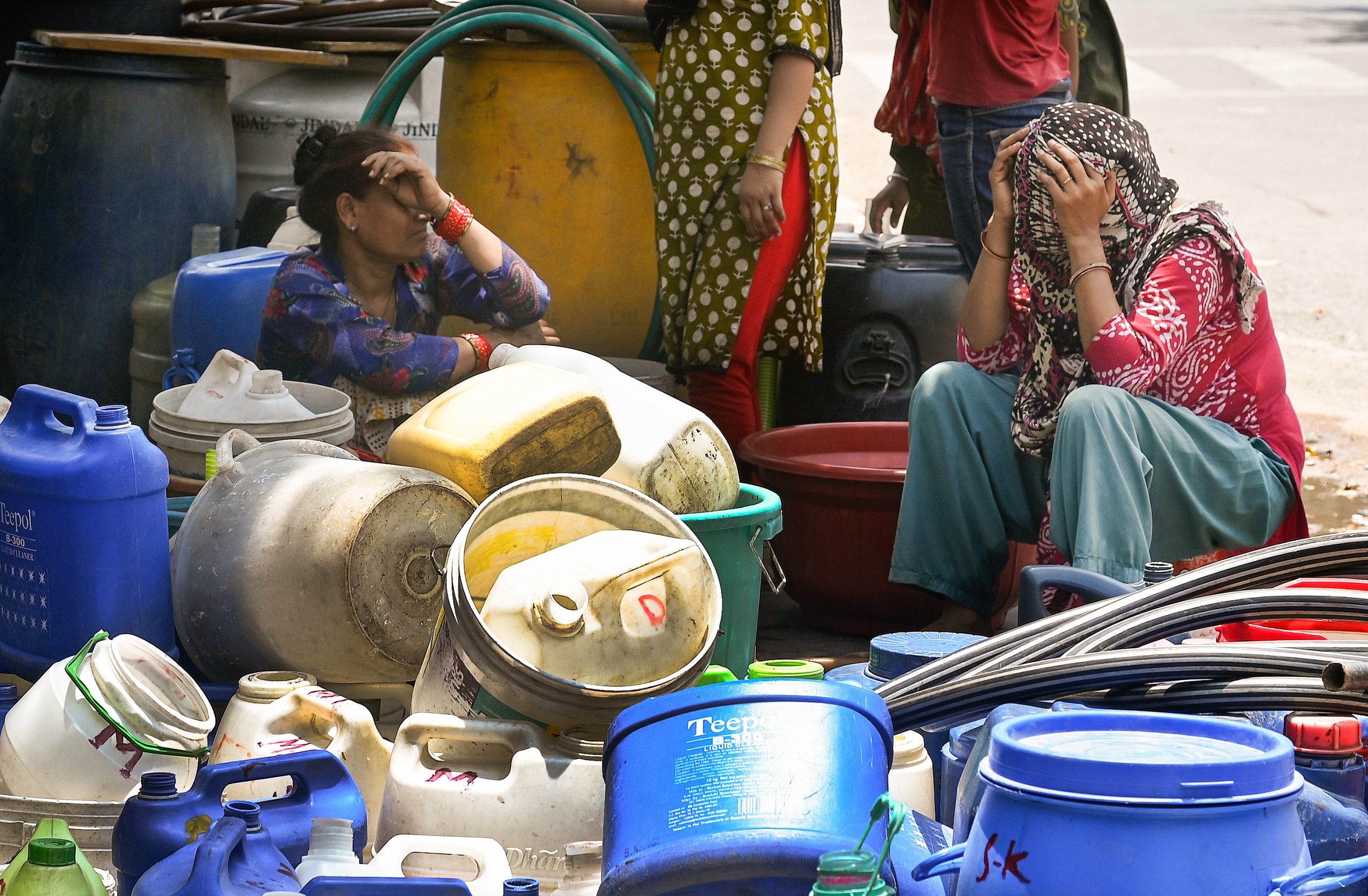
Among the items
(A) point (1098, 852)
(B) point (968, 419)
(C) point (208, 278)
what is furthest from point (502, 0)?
(A) point (1098, 852)

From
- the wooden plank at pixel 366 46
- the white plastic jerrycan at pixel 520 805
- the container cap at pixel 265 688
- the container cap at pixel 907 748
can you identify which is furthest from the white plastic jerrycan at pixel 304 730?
the wooden plank at pixel 366 46

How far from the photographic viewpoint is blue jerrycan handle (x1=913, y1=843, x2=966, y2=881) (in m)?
1.51

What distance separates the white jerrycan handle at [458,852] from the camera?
1845 mm

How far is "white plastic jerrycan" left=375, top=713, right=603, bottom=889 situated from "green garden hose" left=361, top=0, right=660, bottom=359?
2.20 meters

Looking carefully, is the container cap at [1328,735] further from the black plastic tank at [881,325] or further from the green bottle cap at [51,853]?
the black plastic tank at [881,325]

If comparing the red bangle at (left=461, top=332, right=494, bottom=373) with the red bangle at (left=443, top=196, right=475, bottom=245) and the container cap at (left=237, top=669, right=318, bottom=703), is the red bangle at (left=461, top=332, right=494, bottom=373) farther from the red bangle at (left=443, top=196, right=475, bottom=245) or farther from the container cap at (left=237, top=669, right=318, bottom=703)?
the container cap at (left=237, top=669, right=318, bottom=703)

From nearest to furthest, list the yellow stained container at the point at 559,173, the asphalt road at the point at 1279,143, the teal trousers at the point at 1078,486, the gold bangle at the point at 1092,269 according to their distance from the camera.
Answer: the teal trousers at the point at 1078,486 → the gold bangle at the point at 1092,269 → the yellow stained container at the point at 559,173 → the asphalt road at the point at 1279,143

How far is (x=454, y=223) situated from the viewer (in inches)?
141

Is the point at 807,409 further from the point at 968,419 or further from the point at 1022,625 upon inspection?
the point at 1022,625

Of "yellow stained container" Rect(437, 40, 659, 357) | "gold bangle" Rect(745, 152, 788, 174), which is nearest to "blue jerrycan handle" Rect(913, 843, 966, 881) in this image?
"gold bangle" Rect(745, 152, 788, 174)

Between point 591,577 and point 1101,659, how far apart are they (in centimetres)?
77

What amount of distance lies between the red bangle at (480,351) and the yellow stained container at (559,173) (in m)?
0.92

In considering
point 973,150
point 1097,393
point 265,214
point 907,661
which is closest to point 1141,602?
point 907,661

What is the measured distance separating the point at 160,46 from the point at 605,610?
2997 millimetres
